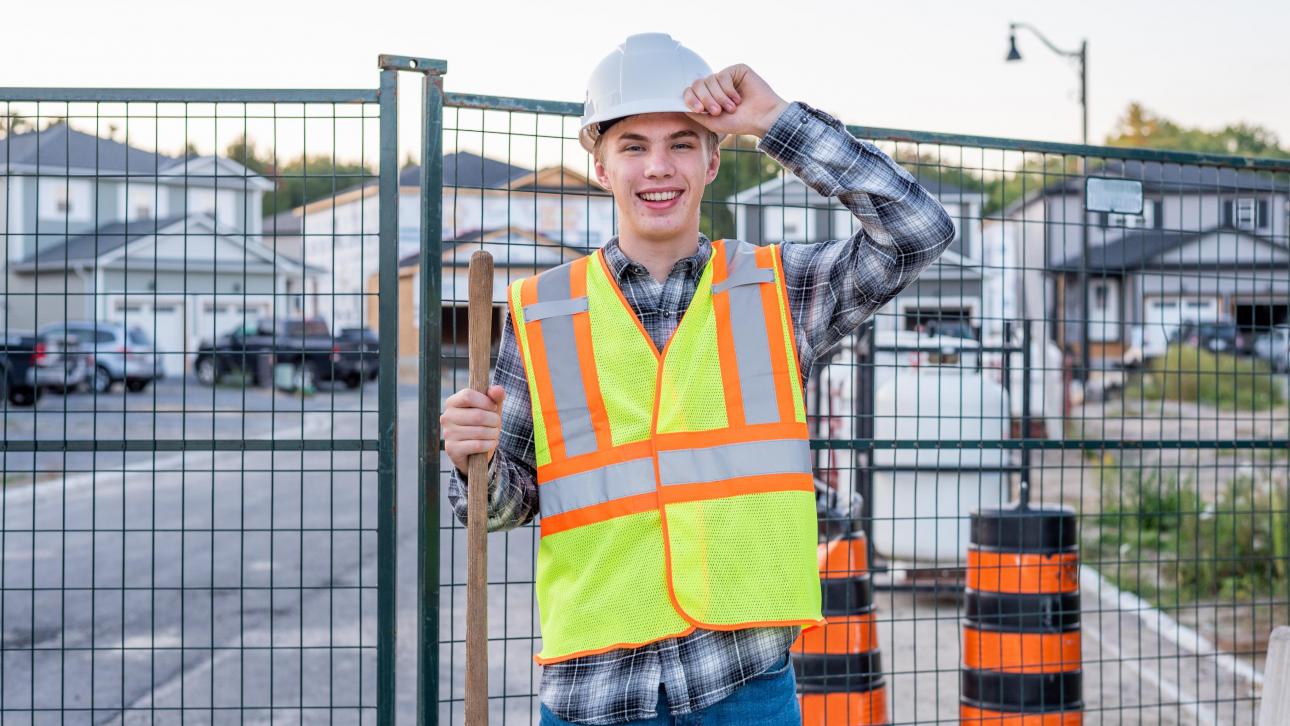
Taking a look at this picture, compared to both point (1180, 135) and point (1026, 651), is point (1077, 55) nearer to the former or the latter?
point (1026, 651)

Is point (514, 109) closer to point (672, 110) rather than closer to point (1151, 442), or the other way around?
point (672, 110)

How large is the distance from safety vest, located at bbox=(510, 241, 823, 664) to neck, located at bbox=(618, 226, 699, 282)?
0.06 m

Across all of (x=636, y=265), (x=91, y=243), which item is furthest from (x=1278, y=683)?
(x=91, y=243)

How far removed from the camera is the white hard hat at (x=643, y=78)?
8.17 feet

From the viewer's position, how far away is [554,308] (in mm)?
2631

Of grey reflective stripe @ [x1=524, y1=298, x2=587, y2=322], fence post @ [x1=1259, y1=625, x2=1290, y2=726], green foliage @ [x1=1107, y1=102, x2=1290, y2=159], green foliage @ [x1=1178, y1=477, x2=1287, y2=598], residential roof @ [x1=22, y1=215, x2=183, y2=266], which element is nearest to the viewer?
grey reflective stripe @ [x1=524, y1=298, x2=587, y2=322]

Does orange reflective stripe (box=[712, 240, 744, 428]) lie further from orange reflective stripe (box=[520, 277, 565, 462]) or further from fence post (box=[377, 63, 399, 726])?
fence post (box=[377, 63, 399, 726])

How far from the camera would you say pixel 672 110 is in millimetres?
2484

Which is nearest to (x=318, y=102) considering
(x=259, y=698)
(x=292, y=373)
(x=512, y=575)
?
(x=259, y=698)

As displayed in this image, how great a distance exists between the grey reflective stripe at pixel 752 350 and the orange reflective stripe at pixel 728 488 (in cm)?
12

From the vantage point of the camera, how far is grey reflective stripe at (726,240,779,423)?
8.29 ft

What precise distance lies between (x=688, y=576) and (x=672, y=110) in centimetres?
94

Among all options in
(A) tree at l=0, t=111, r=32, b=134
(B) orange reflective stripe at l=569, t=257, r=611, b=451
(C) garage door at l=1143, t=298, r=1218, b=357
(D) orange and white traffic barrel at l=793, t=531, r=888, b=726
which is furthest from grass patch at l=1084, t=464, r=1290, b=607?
(A) tree at l=0, t=111, r=32, b=134

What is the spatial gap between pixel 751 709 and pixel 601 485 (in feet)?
1.77
